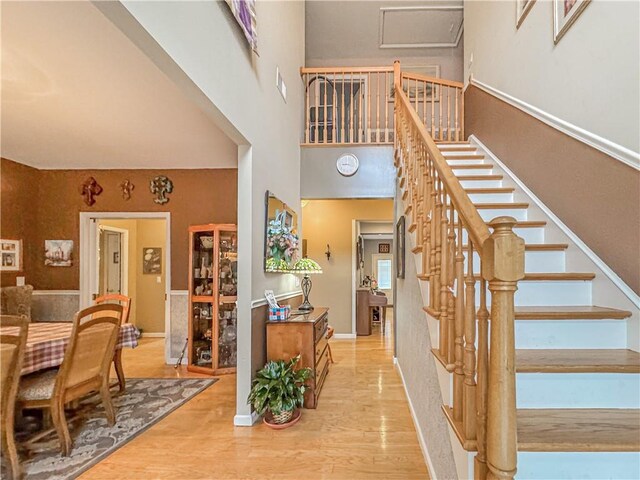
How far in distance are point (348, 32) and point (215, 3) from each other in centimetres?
488

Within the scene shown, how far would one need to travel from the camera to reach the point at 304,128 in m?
5.41

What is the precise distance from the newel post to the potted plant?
1.99m

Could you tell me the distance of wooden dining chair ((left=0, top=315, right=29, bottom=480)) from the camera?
2.01m

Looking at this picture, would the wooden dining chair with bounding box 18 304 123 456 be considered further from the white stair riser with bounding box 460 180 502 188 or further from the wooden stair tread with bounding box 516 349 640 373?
the white stair riser with bounding box 460 180 502 188

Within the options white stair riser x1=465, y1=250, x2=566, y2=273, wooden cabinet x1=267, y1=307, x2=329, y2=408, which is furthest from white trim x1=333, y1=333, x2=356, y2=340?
white stair riser x1=465, y1=250, x2=566, y2=273

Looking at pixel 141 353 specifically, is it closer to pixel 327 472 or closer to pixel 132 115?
pixel 132 115

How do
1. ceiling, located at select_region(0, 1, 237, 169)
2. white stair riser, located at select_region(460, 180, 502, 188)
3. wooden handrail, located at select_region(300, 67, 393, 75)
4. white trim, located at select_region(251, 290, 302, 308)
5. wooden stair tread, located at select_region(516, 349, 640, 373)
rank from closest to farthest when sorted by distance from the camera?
1. wooden stair tread, located at select_region(516, 349, 640, 373)
2. ceiling, located at select_region(0, 1, 237, 169)
3. white trim, located at select_region(251, 290, 302, 308)
4. white stair riser, located at select_region(460, 180, 502, 188)
5. wooden handrail, located at select_region(300, 67, 393, 75)

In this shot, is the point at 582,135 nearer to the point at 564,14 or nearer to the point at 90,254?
the point at 564,14

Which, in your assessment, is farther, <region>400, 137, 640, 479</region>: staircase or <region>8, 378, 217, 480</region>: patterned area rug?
<region>8, 378, 217, 480</region>: patterned area rug

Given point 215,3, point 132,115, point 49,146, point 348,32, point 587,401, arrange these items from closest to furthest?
point 587,401 → point 215,3 → point 132,115 → point 49,146 → point 348,32

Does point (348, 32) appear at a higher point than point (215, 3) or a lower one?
higher

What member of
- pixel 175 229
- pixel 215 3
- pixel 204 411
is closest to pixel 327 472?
pixel 204 411

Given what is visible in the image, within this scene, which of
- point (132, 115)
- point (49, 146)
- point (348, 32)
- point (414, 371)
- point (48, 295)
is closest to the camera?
point (414, 371)

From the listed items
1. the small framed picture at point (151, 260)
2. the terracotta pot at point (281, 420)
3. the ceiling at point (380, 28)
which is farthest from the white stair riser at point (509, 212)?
the small framed picture at point (151, 260)
